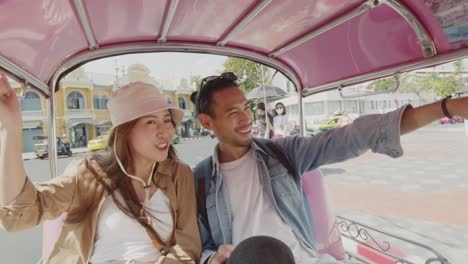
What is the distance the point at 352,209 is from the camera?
231 inches

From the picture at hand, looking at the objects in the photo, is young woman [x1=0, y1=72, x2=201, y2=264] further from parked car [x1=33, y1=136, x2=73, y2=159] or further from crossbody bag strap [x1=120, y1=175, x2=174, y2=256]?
parked car [x1=33, y1=136, x2=73, y2=159]

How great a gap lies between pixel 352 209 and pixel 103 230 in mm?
5080

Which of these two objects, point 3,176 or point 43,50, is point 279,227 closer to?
point 3,176

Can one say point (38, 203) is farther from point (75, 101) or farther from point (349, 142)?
point (75, 101)

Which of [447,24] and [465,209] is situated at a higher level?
[447,24]

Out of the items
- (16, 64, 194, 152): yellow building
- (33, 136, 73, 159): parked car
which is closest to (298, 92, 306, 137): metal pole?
(33, 136, 73, 159): parked car

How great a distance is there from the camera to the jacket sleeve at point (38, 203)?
1.26 m

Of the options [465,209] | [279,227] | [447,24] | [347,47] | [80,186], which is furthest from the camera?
[465,209]

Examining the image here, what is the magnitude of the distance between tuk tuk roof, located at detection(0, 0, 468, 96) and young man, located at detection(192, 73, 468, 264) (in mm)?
405

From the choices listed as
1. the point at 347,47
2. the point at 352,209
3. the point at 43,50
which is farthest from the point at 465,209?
the point at 43,50

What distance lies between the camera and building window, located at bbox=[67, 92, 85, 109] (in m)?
23.6

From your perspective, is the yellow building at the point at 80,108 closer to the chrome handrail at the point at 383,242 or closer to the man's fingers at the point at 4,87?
the chrome handrail at the point at 383,242

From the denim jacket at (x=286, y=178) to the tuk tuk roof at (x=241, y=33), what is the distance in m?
0.59

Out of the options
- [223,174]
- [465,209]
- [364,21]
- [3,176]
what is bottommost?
[465,209]
